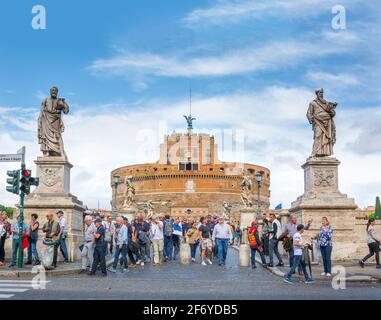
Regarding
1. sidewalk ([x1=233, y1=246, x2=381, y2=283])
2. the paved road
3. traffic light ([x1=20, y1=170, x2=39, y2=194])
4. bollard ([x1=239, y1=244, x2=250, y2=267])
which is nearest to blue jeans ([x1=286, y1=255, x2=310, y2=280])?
the paved road

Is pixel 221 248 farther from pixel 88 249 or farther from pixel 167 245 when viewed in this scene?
pixel 88 249

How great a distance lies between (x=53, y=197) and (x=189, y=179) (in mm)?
99021

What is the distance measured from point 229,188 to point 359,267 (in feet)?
339

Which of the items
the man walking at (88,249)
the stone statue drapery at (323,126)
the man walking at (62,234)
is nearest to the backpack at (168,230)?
the man walking at (62,234)

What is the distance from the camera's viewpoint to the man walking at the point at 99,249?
1510 centimetres

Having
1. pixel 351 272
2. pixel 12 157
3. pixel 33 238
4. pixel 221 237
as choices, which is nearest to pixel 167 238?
pixel 221 237

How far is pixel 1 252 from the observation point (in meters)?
17.6

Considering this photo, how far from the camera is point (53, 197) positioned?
1834cm

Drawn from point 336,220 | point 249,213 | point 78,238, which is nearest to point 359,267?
point 336,220

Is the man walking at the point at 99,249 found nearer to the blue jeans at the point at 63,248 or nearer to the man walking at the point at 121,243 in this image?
the man walking at the point at 121,243

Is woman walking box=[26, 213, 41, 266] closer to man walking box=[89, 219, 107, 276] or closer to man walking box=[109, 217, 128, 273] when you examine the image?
man walking box=[109, 217, 128, 273]

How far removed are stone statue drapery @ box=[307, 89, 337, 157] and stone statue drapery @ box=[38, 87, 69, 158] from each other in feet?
25.9
